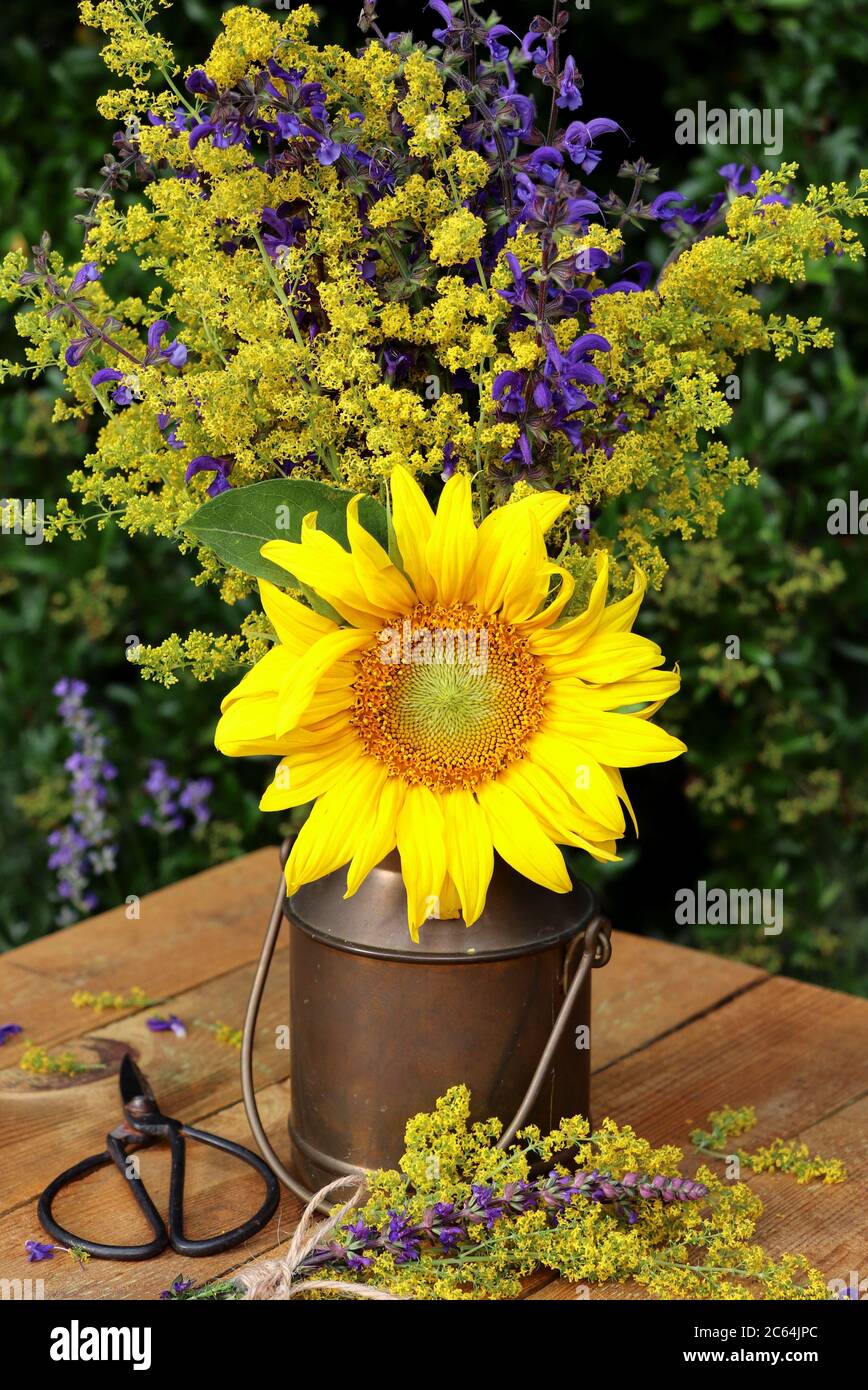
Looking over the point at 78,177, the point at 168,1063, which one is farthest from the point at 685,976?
the point at 78,177

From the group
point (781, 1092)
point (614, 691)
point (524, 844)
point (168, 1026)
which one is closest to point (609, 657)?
point (614, 691)

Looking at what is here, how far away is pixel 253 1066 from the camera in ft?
4.23

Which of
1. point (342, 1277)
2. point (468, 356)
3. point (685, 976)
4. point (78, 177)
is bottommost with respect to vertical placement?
point (342, 1277)

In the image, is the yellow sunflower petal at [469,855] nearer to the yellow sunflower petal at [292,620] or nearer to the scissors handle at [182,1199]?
the yellow sunflower petal at [292,620]

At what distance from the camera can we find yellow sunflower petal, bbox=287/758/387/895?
37.2 inches

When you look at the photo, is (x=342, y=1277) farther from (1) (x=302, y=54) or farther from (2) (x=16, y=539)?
(2) (x=16, y=539)

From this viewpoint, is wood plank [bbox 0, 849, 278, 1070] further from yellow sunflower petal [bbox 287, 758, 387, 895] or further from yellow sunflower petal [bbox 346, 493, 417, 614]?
yellow sunflower petal [bbox 346, 493, 417, 614]

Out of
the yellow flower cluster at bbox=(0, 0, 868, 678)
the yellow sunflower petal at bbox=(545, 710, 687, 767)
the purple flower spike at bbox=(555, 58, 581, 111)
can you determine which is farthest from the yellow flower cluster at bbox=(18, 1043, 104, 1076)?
the purple flower spike at bbox=(555, 58, 581, 111)

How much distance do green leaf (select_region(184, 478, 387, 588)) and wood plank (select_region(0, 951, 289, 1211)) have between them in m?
0.47

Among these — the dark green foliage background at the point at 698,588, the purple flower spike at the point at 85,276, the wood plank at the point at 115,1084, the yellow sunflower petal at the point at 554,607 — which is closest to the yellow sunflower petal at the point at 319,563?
the yellow sunflower petal at the point at 554,607

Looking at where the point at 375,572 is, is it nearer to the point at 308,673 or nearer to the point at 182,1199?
the point at 308,673

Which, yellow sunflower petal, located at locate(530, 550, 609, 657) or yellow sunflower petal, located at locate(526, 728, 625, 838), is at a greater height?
yellow sunflower petal, located at locate(530, 550, 609, 657)

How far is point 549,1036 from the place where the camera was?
3.41ft

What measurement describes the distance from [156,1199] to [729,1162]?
15.9 inches
